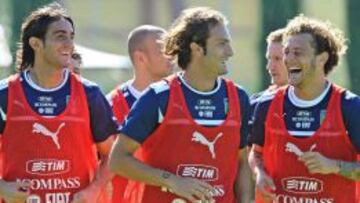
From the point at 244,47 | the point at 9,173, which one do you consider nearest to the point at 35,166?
the point at 9,173

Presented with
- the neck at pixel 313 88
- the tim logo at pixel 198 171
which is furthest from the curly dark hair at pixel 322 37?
the tim logo at pixel 198 171

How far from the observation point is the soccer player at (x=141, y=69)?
946 centimetres

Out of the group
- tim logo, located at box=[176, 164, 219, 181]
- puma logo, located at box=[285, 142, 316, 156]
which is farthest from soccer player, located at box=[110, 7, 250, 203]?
puma logo, located at box=[285, 142, 316, 156]

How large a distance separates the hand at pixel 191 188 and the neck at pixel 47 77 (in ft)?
3.04

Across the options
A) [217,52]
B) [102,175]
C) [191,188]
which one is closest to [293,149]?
[217,52]

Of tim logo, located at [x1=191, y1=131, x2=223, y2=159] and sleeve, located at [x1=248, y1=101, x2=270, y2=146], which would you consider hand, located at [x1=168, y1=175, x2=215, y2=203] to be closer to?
tim logo, located at [x1=191, y1=131, x2=223, y2=159]

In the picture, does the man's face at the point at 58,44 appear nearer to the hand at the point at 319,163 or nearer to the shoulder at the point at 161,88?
the shoulder at the point at 161,88

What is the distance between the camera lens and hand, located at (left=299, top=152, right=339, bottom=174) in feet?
24.7

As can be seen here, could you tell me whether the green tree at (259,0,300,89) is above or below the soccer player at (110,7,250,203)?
above

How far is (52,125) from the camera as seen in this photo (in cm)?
770

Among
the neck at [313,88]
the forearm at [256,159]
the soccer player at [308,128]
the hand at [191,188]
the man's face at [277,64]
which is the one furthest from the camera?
the man's face at [277,64]

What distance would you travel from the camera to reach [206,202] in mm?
7344

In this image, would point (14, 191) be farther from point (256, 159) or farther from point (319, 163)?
point (319, 163)

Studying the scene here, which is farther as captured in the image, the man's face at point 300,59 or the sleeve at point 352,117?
the man's face at point 300,59
